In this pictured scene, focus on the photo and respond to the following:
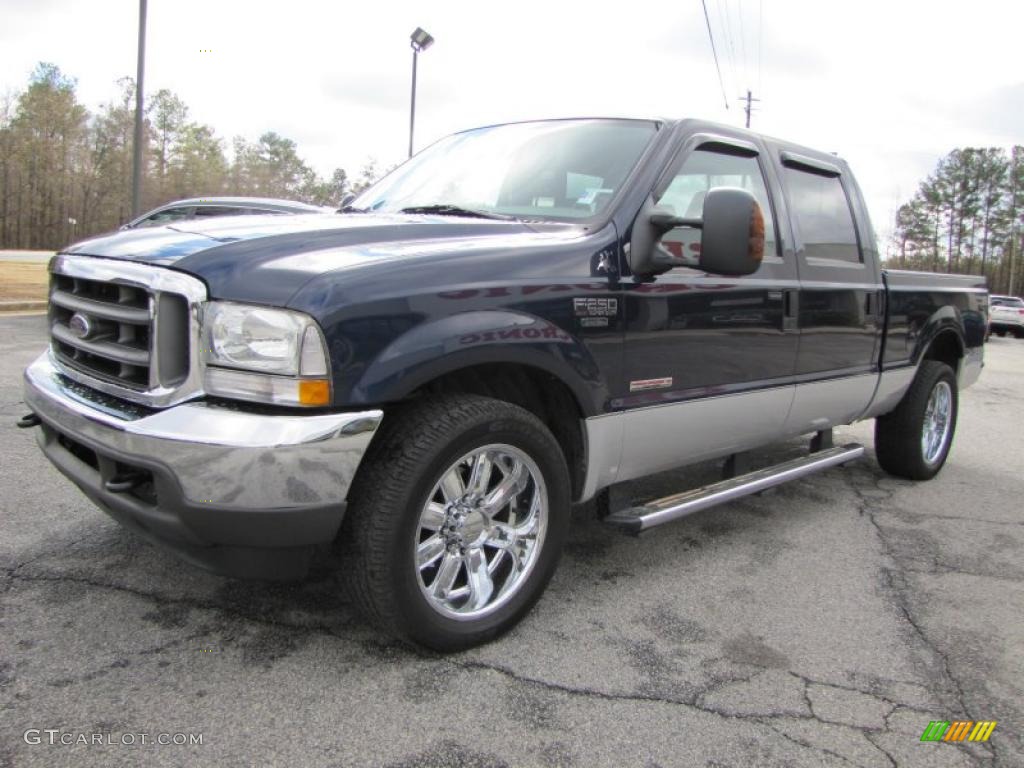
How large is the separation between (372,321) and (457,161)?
5.89 feet

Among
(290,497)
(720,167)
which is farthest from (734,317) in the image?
(290,497)

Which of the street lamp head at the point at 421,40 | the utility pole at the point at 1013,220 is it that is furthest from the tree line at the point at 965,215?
the street lamp head at the point at 421,40

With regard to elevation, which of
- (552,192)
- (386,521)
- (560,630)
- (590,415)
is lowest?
(560,630)

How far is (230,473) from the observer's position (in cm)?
215

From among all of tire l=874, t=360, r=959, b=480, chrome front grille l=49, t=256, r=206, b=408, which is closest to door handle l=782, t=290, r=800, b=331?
tire l=874, t=360, r=959, b=480

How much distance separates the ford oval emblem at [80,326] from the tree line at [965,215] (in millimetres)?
74423

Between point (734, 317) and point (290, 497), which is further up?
point (734, 317)

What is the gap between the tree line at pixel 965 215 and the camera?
68.7 metres

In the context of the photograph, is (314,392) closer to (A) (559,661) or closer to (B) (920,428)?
(A) (559,661)

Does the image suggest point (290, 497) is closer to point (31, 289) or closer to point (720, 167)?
point (720, 167)

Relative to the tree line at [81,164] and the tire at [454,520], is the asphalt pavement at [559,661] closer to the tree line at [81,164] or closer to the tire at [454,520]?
the tire at [454,520]

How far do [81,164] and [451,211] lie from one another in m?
79.9

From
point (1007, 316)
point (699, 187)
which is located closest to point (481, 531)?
point (699, 187)

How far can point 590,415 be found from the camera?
2.95 meters
